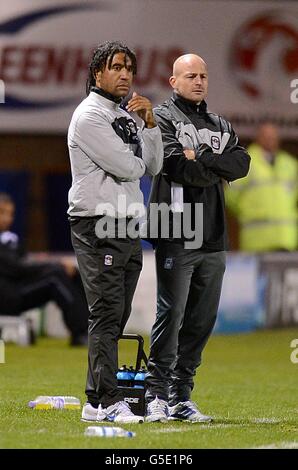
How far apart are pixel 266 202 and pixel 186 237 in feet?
26.1

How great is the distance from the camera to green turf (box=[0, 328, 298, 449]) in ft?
22.5

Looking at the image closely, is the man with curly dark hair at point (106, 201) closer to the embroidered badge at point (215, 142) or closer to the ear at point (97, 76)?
the ear at point (97, 76)

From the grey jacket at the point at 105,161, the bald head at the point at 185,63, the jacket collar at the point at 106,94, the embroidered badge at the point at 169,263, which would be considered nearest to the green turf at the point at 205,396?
the embroidered badge at the point at 169,263

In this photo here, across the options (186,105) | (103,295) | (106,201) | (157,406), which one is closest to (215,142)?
(186,105)

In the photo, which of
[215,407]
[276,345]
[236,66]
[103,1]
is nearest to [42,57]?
[103,1]

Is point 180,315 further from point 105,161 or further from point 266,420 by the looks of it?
point 105,161

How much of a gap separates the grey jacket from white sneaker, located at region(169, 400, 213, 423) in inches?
48.7

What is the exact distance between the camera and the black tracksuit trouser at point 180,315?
778 centimetres

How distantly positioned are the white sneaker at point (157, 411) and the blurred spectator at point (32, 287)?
6097 millimetres

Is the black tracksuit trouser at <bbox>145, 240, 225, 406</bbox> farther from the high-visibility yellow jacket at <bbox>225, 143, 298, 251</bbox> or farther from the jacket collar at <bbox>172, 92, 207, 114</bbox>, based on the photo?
the high-visibility yellow jacket at <bbox>225, 143, 298, 251</bbox>

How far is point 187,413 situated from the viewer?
7.83m

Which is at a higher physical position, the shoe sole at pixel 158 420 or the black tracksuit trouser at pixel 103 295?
the black tracksuit trouser at pixel 103 295

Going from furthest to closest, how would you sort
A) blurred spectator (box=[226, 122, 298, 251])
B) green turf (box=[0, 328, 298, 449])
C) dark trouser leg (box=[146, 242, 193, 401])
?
blurred spectator (box=[226, 122, 298, 251]) < dark trouser leg (box=[146, 242, 193, 401]) < green turf (box=[0, 328, 298, 449])

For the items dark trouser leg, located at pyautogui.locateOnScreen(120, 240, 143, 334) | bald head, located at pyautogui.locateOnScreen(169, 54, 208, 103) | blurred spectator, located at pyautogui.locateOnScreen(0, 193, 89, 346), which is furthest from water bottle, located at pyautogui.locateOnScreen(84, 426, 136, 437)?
blurred spectator, located at pyautogui.locateOnScreen(0, 193, 89, 346)
